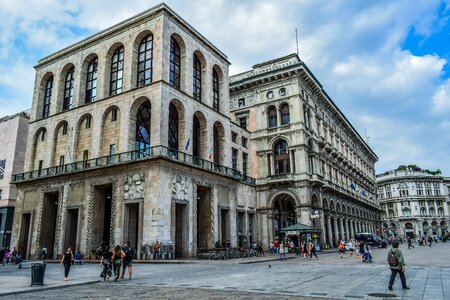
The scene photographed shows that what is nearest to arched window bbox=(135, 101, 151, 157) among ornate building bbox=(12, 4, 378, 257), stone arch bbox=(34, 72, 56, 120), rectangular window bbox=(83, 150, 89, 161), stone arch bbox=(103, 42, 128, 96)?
ornate building bbox=(12, 4, 378, 257)

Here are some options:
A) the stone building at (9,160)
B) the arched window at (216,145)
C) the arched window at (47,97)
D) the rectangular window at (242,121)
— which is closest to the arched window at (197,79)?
the arched window at (216,145)

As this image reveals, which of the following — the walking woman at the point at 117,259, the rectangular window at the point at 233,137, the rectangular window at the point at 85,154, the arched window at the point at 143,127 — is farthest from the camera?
the rectangular window at the point at 233,137

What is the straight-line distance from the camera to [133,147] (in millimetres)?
33094

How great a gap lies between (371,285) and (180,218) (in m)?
22.2

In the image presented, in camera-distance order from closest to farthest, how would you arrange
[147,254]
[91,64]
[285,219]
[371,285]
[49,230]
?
1. [371,285]
2. [147,254]
3. [49,230]
4. [91,64]
5. [285,219]

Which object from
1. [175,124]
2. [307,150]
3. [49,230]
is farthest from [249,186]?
[49,230]

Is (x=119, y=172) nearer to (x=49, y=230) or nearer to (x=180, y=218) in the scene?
(x=180, y=218)

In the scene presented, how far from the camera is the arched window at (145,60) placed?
34938 millimetres

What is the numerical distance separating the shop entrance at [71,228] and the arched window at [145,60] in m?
14.2

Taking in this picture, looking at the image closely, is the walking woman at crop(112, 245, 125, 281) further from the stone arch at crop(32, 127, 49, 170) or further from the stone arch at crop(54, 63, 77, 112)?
the stone arch at crop(54, 63, 77, 112)

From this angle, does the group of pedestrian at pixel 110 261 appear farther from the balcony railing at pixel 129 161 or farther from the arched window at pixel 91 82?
the arched window at pixel 91 82

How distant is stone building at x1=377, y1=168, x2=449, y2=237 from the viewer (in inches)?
4481

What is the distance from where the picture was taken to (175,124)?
Answer: 3819cm

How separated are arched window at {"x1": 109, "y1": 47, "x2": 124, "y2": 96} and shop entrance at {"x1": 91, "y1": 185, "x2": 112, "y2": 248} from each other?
10.1 meters
